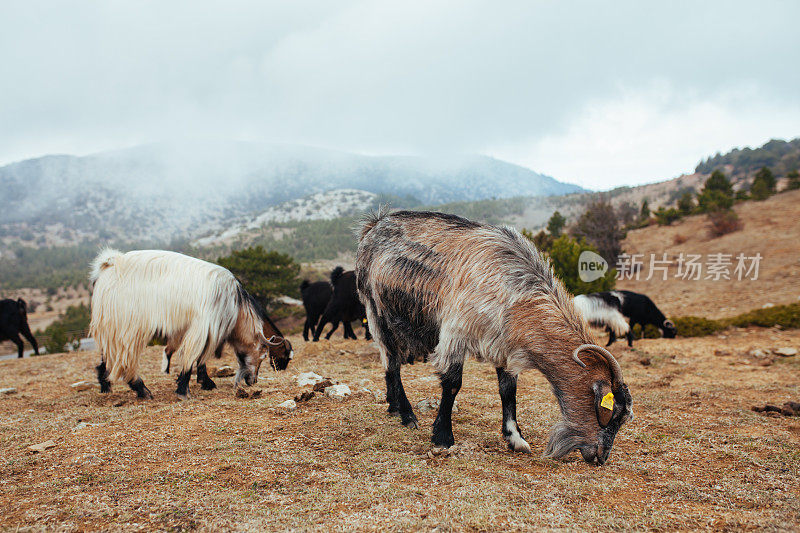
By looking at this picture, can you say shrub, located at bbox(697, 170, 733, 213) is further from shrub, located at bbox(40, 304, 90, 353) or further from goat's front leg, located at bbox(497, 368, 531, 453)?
shrub, located at bbox(40, 304, 90, 353)

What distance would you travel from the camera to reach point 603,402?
3.57 m

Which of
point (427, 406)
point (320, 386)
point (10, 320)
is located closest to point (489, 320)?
point (427, 406)

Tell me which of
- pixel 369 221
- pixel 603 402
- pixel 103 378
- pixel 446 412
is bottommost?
pixel 103 378

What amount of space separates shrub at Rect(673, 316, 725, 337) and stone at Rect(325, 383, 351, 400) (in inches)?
494

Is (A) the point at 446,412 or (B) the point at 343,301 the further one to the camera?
(B) the point at 343,301

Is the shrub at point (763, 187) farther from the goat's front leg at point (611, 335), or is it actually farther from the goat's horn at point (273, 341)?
the goat's horn at point (273, 341)

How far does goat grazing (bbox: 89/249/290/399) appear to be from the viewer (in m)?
5.96

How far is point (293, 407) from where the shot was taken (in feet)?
18.1

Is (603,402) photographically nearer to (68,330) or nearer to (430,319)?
(430,319)

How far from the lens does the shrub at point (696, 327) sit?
539 inches

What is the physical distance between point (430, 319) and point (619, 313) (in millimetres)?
10352

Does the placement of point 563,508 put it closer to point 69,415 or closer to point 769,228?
point 69,415

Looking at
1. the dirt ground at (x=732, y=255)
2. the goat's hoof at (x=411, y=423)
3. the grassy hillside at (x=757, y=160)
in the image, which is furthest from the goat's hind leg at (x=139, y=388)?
the grassy hillside at (x=757, y=160)

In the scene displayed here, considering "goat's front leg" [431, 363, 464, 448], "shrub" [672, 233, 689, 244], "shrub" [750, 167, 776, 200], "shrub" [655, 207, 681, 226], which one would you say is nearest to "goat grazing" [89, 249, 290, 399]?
"goat's front leg" [431, 363, 464, 448]
